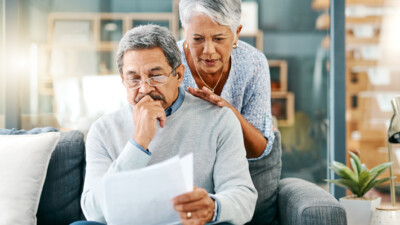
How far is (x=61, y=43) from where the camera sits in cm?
407

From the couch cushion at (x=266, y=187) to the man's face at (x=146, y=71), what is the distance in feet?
2.25

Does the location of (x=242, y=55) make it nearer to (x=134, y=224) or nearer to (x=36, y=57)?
(x=134, y=224)

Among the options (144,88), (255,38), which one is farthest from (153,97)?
(255,38)

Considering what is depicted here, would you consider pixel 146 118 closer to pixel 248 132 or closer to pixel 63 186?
pixel 248 132

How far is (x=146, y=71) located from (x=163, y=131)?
0.24 m

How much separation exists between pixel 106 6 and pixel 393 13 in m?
2.38

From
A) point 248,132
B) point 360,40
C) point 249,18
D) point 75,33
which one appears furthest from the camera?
point 75,33

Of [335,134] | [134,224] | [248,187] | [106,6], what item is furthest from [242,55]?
[106,6]

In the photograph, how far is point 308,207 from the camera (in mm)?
1768

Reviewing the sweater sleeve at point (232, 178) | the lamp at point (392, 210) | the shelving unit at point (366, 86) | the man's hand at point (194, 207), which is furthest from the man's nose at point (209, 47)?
the shelving unit at point (366, 86)

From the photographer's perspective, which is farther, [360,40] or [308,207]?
[360,40]

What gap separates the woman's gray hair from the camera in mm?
1814

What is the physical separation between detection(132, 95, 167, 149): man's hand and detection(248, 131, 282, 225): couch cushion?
69cm

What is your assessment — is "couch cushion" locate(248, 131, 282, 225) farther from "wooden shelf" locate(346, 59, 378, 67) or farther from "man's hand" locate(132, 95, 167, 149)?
"wooden shelf" locate(346, 59, 378, 67)
